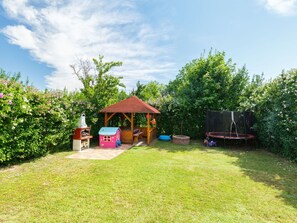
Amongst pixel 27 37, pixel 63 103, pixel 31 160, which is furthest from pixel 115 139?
pixel 27 37

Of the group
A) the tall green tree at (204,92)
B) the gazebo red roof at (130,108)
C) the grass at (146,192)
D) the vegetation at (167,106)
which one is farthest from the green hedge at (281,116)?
the gazebo red roof at (130,108)

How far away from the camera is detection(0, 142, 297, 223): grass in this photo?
322 centimetres

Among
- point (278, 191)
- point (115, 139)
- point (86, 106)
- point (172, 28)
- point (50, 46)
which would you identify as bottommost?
point (278, 191)

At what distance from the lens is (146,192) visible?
4.19 m

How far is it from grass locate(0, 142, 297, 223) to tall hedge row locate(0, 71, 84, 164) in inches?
25.3

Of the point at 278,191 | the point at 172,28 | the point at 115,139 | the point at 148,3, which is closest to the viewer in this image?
the point at 278,191

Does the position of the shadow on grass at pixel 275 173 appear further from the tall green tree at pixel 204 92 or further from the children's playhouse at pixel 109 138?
the children's playhouse at pixel 109 138

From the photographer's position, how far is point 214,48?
15.7 m

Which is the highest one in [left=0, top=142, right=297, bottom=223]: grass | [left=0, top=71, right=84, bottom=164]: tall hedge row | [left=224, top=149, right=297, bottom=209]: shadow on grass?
[left=0, top=71, right=84, bottom=164]: tall hedge row

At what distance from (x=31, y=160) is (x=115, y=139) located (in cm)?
409

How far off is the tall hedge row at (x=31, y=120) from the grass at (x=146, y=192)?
2.11 ft

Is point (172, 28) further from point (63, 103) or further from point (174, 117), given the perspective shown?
point (63, 103)

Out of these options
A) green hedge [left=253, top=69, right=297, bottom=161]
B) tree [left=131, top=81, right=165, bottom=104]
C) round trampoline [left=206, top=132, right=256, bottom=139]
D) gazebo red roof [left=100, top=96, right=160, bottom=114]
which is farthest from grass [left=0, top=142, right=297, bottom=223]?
tree [left=131, top=81, right=165, bottom=104]

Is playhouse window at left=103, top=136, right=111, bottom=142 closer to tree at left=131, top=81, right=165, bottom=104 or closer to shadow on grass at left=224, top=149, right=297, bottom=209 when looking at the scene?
tree at left=131, top=81, right=165, bottom=104
